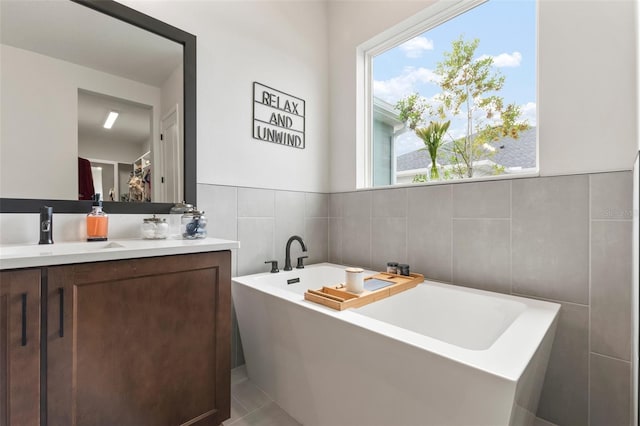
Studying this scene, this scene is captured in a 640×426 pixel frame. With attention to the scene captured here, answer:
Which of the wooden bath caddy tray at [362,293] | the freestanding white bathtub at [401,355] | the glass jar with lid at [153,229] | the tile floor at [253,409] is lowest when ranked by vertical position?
the tile floor at [253,409]

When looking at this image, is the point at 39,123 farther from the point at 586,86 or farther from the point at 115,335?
the point at 586,86

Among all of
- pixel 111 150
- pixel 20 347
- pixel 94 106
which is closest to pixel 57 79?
pixel 94 106

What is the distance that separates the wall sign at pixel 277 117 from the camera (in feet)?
6.74

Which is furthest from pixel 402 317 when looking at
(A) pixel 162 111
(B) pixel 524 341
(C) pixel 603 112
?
(A) pixel 162 111

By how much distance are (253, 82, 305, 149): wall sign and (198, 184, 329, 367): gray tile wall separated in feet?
1.35

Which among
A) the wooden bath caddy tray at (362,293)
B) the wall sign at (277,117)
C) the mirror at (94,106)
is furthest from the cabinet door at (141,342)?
the wall sign at (277,117)

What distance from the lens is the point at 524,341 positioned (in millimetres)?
985

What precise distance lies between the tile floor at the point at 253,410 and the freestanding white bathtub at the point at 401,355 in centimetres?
5

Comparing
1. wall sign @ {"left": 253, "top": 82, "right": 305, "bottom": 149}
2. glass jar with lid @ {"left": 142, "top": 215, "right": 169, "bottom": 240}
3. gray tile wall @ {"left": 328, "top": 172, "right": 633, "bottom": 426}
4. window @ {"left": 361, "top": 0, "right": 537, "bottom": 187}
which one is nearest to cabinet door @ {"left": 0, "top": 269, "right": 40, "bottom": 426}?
glass jar with lid @ {"left": 142, "top": 215, "right": 169, "bottom": 240}

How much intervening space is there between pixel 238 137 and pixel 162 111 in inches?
18.4

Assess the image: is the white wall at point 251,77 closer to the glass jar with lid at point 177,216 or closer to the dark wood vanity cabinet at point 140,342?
the glass jar with lid at point 177,216

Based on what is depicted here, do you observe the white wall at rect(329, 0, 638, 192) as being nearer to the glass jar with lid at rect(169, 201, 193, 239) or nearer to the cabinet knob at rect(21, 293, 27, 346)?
the glass jar with lid at rect(169, 201, 193, 239)

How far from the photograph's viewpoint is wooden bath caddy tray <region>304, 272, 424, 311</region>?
1.30 m

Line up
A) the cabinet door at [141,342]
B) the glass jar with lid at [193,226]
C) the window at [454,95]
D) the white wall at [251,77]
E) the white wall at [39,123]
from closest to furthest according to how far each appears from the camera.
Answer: the cabinet door at [141,342] → the white wall at [39,123] → the glass jar with lid at [193,226] → the window at [454,95] → the white wall at [251,77]
